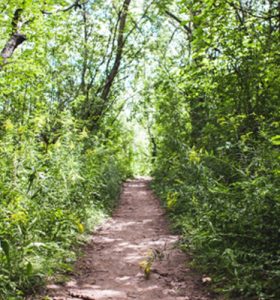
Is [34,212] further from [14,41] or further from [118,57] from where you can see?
[118,57]

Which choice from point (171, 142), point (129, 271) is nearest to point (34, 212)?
point (129, 271)

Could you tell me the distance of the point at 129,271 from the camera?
15.3 ft

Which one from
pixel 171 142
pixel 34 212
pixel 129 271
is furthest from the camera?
pixel 171 142

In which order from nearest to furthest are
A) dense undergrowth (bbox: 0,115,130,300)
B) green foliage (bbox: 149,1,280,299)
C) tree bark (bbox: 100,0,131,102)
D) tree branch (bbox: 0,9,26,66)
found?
1. dense undergrowth (bbox: 0,115,130,300)
2. green foliage (bbox: 149,1,280,299)
3. tree branch (bbox: 0,9,26,66)
4. tree bark (bbox: 100,0,131,102)

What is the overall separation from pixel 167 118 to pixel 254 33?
18.0 ft

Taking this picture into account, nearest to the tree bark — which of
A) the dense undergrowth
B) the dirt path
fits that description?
the dense undergrowth

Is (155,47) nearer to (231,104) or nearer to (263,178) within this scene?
(231,104)

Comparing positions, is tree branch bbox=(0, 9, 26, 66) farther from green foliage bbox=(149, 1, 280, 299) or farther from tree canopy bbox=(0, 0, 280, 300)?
green foliage bbox=(149, 1, 280, 299)

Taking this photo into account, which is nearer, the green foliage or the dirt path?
the green foliage

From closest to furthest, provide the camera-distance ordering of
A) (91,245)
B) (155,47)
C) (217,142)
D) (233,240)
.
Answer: (233,240), (91,245), (217,142), (155,47)

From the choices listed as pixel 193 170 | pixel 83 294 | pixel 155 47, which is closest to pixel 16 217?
pixel 83 294

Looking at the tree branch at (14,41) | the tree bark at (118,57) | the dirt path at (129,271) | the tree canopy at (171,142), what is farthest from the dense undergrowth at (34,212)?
the tree bark at (118,57)

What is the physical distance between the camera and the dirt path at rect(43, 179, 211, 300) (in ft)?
12.8

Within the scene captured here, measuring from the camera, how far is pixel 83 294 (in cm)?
389
